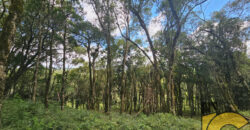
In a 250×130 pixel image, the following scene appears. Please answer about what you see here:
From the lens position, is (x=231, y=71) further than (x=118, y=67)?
No

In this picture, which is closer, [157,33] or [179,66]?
[157,33]

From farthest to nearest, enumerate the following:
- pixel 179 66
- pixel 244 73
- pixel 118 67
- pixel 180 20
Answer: pixel 118 67 → pixel 179 66 → pixel 244 73 → pixel 180 20

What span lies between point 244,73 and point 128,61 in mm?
13299

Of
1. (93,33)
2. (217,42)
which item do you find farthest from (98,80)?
(217,42)

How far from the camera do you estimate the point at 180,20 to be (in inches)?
352

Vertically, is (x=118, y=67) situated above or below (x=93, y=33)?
below

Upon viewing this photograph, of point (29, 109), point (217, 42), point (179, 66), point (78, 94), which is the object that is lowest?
point (78, 94)

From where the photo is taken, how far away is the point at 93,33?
12250mm

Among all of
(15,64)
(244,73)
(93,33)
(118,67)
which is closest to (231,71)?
(244,73)

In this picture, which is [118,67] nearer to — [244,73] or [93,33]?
[93,33]

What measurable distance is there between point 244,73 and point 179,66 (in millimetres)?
6563

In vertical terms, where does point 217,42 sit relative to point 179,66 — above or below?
above

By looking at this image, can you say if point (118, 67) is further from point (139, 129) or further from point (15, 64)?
point (139, 129)

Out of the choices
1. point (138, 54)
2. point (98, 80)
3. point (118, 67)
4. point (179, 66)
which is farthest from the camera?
point (98, 80)
